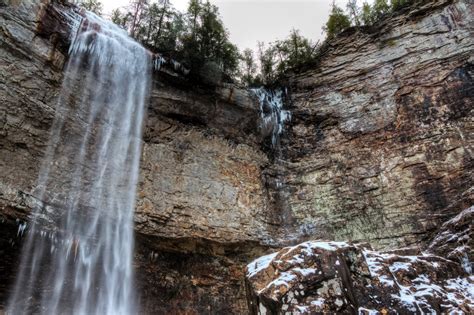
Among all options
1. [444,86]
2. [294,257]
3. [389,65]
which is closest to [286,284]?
[294,257]

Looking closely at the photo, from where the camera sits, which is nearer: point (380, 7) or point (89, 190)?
point (89, 190)

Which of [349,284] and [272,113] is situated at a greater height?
[272,113]

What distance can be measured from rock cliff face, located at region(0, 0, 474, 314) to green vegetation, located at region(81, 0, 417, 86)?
36.1 inches

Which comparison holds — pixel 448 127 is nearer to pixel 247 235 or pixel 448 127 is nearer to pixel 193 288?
pixel 247 235

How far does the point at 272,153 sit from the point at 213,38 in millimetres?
5572

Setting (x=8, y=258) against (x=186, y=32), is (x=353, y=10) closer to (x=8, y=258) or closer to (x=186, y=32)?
(x=186, y=32)

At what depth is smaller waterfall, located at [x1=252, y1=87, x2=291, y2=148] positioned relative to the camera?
42.2 feet

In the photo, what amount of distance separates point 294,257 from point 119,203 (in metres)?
6.38

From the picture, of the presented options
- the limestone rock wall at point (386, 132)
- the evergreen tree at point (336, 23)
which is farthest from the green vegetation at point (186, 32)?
the evergreen tree at point (336, 23)

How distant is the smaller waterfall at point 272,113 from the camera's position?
1286cm

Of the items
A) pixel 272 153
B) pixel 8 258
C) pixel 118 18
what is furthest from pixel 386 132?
pixel 118 18

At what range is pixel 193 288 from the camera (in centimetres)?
1008

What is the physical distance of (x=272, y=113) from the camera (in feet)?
43.0

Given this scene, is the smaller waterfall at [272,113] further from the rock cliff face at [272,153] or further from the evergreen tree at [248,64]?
the evergreen tree at [248,64]
